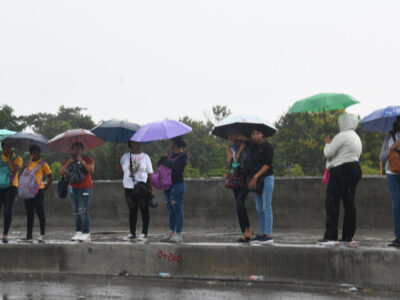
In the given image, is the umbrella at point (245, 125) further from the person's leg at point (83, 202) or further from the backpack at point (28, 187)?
the backpack at point (28, 187)

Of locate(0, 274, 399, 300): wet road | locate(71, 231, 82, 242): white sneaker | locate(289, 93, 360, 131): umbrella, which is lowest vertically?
locate(0, 274, 399, 300): wet road

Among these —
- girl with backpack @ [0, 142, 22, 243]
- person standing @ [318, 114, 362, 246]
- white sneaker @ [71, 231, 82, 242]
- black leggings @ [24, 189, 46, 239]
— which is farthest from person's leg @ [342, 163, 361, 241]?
girl with backpack @ [0, 142, 22, 243]

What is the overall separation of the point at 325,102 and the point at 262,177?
1269 millimetres

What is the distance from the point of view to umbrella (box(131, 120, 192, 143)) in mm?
8664

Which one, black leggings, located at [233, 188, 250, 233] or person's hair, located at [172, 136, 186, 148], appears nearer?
black leggings, located at [233, 188, 250, 233]

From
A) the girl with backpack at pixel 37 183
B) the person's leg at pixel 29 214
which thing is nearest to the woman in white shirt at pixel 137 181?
the girl with backpack at pixel 37 183

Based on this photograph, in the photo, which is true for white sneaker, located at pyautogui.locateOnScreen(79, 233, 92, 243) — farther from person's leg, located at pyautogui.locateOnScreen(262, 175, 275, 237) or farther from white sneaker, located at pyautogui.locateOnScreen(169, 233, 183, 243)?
person's leg, located at pyautogui.locateOnScreen(262, 175, 275, 237)

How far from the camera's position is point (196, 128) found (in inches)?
4277

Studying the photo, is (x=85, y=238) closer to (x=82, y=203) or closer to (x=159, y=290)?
(x=82, y=203)

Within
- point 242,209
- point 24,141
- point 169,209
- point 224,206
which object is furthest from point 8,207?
point 242,209

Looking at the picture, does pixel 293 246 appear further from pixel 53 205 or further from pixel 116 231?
pixel 53 205

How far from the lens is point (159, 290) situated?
7266mm

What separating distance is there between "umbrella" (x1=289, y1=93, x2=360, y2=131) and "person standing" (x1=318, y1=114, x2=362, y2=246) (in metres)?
0.36

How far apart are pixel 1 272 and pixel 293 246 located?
14.6 ft
